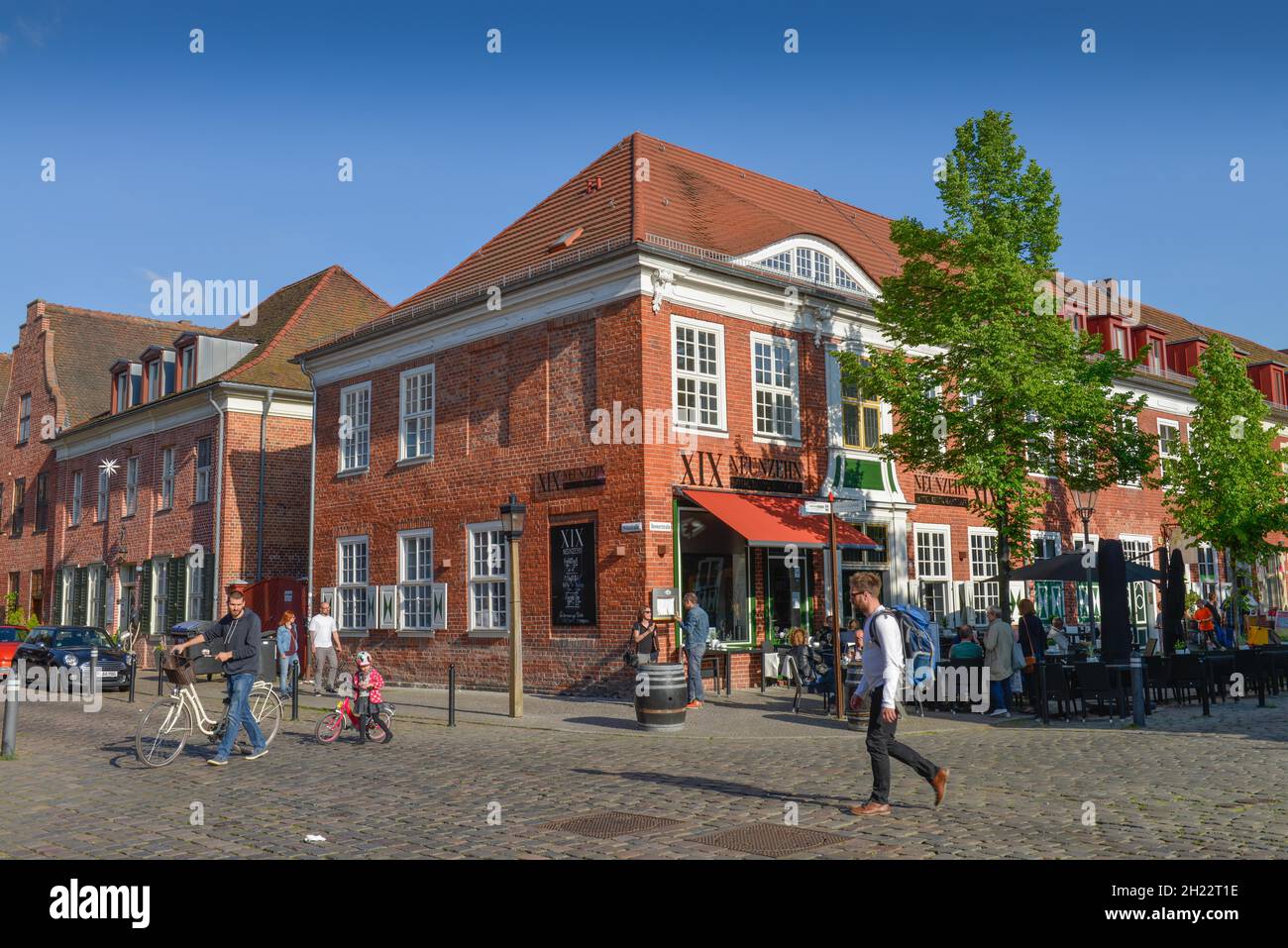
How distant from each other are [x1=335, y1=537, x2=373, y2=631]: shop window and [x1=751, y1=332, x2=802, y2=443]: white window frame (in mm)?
9843

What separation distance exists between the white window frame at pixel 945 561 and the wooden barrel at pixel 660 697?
33.1ft

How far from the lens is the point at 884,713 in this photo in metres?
8.87

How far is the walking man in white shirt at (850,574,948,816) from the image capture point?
8.87 metres

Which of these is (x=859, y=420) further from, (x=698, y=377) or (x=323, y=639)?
(x=323, y=639)

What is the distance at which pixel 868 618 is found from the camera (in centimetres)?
934

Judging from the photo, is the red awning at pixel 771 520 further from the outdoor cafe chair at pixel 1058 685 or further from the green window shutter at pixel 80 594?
the green window shutter at pixel 80 594

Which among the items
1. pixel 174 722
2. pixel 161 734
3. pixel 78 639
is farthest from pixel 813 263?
pixel 78 639

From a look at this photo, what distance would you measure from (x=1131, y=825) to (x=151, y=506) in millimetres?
32159

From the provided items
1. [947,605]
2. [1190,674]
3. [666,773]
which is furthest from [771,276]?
[666,773]

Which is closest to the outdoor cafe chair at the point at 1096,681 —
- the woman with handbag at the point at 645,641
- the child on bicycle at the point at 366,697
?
the woman with handbag at the point at 645,641

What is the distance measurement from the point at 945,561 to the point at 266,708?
16.0 metres

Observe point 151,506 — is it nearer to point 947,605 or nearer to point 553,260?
point 553,260

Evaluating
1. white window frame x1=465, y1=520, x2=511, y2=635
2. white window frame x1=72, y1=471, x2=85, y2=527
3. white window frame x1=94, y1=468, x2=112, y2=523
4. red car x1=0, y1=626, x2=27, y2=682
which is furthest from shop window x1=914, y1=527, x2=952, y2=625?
white window frame x1=72, y1=471, x2=85, y2=527

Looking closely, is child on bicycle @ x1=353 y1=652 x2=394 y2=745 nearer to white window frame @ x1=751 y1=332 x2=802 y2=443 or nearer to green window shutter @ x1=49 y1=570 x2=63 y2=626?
white window frame @ x1=751 y1=332 x2=802 y2=443
